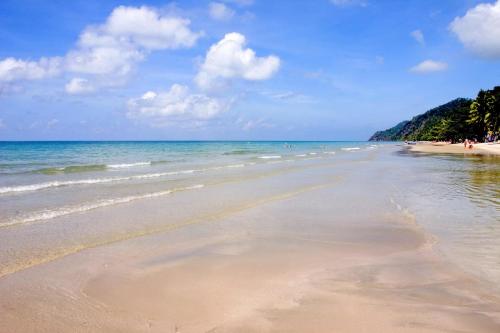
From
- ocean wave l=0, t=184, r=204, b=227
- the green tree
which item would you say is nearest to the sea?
ocean wave l=0, t=184, r=204, b=227

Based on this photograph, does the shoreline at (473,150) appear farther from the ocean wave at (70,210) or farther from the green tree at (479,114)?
the ocean wave at (70,210)

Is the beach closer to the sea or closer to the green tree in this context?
the sea

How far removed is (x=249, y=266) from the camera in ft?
23.9

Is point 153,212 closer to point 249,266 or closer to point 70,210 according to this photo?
point 70,210

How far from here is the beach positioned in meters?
5.02

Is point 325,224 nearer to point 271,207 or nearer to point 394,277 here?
point 271,207

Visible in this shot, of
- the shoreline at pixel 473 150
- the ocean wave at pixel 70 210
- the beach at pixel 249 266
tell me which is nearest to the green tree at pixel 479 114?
the shoreline at pixel 473 150

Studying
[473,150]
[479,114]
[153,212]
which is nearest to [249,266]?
[153,212]

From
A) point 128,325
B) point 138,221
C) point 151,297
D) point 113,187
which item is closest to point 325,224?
point 138,221

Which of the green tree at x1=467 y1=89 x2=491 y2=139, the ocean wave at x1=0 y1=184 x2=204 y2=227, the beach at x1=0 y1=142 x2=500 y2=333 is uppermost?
the green tree at x1=467 y1=89 x2=491 y2=139

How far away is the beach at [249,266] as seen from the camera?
502cm

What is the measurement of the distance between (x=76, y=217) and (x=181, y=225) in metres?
3.46

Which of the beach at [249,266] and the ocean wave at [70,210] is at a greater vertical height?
the ocean wave at [70,210]

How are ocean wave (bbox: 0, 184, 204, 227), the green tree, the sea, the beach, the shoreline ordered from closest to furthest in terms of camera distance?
the beach < the sea < ocean wave (bbox: 0, 184, 204, 227) < the shoreline < the green tree
